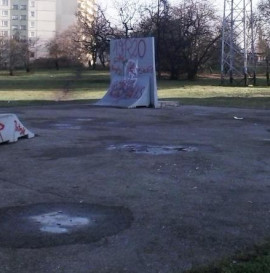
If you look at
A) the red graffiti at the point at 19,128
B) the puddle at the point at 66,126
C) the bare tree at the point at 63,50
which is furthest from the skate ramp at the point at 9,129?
the bare tree at the point at 63,50

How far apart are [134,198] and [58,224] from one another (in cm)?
155

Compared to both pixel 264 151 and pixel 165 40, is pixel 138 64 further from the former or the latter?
pixel 165 40

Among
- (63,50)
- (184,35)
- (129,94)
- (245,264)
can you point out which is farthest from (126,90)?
(63,50)

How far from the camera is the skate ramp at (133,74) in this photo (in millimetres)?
25891

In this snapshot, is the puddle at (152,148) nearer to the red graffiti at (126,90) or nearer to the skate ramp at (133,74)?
the skate ramp at (133,74)

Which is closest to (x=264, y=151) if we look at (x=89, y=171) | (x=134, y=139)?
(x=134, y=139)

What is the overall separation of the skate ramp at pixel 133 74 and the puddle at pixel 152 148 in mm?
12574

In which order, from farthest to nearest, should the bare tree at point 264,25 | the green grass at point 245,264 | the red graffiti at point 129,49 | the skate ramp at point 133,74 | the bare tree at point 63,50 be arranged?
the bare tree at point 63,50 < the bare tree at point 264,25 < the red graffiti at point 129,49 < the skate ramp at point 133,74 < the green grass at point 245,264

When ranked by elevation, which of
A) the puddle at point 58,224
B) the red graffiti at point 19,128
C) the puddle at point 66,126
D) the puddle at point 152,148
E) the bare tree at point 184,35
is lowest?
the puddle at point 58,224

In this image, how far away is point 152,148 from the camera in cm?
1269

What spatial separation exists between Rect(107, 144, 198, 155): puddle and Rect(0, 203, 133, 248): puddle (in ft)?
15.8

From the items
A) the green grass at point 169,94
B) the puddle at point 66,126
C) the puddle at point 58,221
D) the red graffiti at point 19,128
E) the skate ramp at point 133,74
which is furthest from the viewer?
the green grass at point 169,94

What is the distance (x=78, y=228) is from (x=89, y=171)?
3527 millimetres

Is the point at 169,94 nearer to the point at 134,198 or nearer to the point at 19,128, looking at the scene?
the point at 19,128
